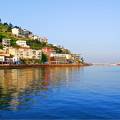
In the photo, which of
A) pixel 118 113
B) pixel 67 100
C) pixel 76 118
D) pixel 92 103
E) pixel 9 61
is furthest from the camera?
pixel 9 61

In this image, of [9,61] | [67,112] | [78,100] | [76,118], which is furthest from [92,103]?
[9,61]

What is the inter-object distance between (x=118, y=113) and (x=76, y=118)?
139 inches

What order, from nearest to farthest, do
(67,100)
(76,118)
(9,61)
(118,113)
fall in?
(76,118) → (118,113) → (67,100) → (9,61)

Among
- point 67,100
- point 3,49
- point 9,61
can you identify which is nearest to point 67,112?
point 67,100

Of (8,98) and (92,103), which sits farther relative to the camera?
(8,98)

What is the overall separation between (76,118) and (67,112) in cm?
230

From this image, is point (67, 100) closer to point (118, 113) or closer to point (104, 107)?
point (104, 107)

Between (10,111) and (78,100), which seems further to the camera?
(78,100)

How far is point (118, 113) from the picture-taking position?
25.8 meters

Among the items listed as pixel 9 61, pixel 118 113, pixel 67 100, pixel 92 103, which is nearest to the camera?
pixel 118 113

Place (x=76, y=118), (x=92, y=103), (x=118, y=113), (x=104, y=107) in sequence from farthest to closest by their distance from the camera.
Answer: (x=92, y=103) → (x=104, y=107) → (x=118, y=113) → (x=76, y=118)

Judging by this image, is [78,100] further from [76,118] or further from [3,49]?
[3,49]

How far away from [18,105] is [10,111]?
10.1ft

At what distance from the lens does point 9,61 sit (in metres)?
188
